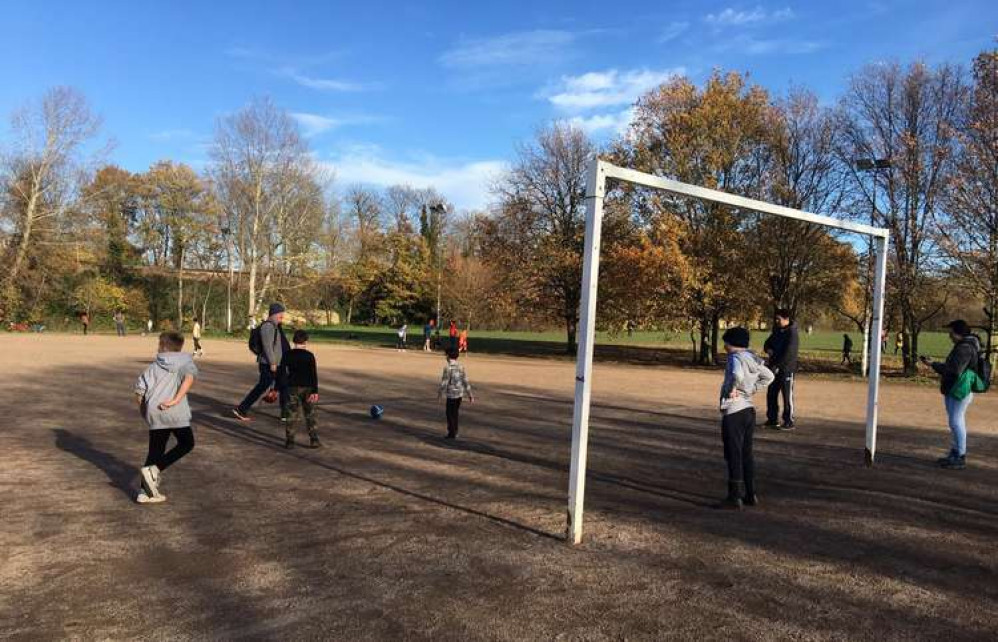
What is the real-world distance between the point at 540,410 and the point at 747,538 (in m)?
7.27

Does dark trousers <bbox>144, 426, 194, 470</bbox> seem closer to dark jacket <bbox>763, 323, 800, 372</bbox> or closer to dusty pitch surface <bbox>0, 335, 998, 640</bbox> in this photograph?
dusty pitch surface <bbox>0, 335, 998, 640</bbox>

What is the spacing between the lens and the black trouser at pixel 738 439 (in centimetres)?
576

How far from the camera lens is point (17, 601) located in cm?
376

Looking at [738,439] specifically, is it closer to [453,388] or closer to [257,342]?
[453,388]

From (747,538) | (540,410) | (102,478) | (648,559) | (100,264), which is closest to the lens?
(648,559)

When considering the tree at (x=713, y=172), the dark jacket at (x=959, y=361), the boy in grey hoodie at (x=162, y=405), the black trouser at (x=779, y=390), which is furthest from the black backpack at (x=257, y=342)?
the tree at (x=713, y=172)

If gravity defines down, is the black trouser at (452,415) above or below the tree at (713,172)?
below

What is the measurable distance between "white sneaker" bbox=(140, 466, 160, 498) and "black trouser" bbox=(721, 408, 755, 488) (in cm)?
512

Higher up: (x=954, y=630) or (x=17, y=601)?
(x=954, y=630)

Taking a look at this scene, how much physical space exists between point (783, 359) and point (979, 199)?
15789mm

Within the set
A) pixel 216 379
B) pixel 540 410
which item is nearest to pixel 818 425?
pixel 540 410

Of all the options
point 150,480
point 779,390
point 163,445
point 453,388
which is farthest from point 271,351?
point 779,390

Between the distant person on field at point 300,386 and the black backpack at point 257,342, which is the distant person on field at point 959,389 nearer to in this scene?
the distant person on field at point 300,386

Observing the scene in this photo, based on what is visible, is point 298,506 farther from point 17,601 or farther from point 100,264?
point 100,264
